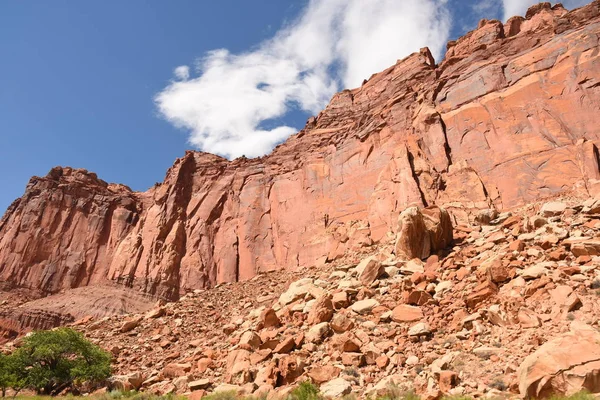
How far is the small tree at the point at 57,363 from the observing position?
2008 cm

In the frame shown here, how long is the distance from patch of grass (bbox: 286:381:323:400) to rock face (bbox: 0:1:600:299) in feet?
67.3

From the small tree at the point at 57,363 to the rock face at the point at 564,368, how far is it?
18.8 metres

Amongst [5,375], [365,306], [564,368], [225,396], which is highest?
[365,306]

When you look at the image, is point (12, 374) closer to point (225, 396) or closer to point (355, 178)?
point (225, 396)

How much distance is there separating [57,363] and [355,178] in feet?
93.1

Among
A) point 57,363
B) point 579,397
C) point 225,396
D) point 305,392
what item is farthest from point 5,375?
point 579,397

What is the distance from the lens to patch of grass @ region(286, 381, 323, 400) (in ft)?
36.9

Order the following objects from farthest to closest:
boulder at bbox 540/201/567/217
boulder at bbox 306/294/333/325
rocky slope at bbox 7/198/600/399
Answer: boulder at bbox 540/201/567/217, boulder at bbox 306/294/333/325, rocky slope at bbox 7/198/600/399

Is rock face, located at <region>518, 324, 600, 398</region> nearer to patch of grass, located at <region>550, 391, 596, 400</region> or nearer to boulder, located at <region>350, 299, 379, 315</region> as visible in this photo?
patch of grass, located at <region>550, 391, 596, 400</region>

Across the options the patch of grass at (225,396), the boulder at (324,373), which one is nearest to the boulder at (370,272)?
the boulder at (324,373)

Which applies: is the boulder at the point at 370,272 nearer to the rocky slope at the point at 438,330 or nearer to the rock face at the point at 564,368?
the rocky slope at the point at 438,330

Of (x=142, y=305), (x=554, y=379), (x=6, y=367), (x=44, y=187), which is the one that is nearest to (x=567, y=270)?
(x=554, y=379)

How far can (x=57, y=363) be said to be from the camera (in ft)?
69.5

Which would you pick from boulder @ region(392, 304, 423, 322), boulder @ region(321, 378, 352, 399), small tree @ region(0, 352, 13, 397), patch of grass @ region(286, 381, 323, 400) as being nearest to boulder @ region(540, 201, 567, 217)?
boulder @ region(392, 304, 423, 322)
